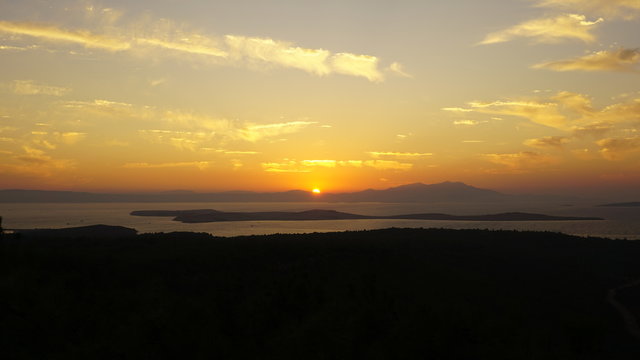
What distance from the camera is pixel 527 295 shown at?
45656 millimetres

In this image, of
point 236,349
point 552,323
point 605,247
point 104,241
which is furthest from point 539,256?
point 104,241

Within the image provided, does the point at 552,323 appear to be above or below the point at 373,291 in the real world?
below

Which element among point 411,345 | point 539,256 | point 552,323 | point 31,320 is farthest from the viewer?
point 539,256

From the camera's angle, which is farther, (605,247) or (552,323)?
(605,247)

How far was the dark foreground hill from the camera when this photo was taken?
24547 millimetres

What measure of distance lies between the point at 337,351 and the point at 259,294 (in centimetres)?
1426

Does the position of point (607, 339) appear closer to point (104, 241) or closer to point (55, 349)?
point (55, 349)

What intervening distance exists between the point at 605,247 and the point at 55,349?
91589 millimetres

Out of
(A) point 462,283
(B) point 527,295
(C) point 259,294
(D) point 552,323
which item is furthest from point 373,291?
(B) point 527,295

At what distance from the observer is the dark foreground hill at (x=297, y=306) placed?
24.5 metres

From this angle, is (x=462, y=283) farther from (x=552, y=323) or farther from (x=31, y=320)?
(x=31, y=320)

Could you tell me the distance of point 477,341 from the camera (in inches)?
933

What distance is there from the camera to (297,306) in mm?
32688

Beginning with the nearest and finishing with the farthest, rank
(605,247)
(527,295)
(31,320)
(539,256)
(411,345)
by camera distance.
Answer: (411,345)
(31,320)
(527,295)
(539,256)
(605,247)
